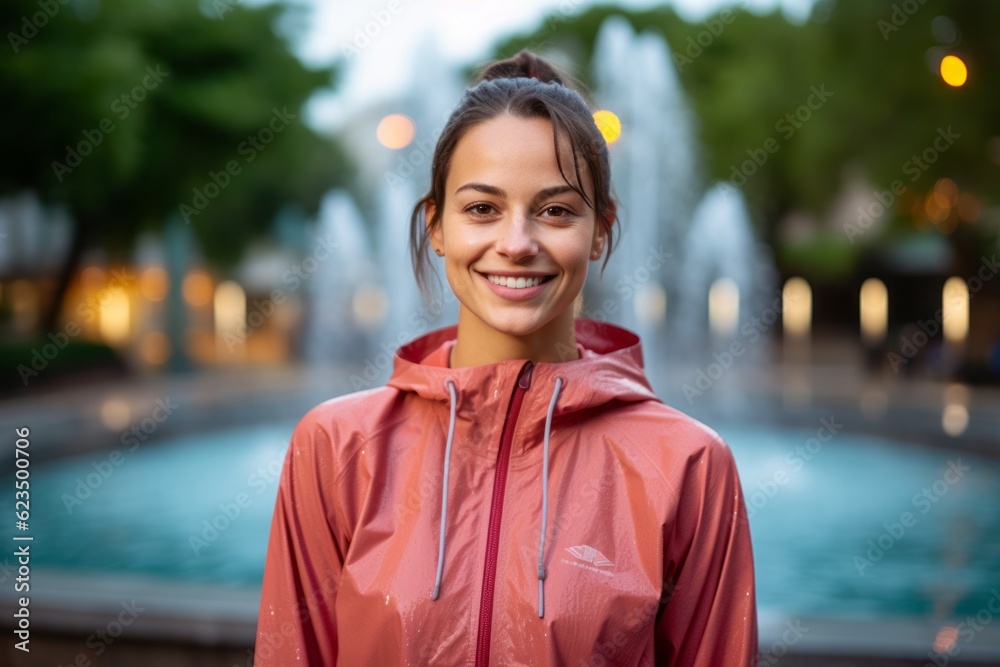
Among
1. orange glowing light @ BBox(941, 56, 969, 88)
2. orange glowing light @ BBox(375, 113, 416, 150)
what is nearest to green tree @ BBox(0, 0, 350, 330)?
orange glowing light @ BBox(375, 113, 416, 150)

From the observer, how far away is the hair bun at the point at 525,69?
5.52 feet

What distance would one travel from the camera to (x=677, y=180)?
19.2m

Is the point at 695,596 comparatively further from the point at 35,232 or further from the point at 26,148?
the point at 35,232

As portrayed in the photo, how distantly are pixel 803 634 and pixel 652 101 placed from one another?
45.3ft

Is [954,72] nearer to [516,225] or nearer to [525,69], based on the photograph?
[525,69]

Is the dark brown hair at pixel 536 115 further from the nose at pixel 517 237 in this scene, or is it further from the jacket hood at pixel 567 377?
the jacket hood at pixel 567 377

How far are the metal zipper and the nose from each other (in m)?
0.19

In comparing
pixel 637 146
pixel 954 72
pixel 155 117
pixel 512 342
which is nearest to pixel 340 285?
pixel 155 117

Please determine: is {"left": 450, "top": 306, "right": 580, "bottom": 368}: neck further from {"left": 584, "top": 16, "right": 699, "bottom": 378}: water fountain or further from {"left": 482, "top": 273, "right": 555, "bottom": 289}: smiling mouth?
{"left": 584, "top": 16, "right": 699, "bottom": 378}: water fountain

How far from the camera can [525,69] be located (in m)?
1.70

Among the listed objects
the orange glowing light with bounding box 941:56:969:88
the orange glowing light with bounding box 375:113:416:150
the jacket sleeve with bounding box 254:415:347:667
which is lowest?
the jacket sleeve with bounding box 254:415:347:667

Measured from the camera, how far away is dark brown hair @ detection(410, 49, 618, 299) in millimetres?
1539

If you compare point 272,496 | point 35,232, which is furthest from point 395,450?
point 35,232

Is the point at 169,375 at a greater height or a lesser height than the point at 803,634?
lesser
